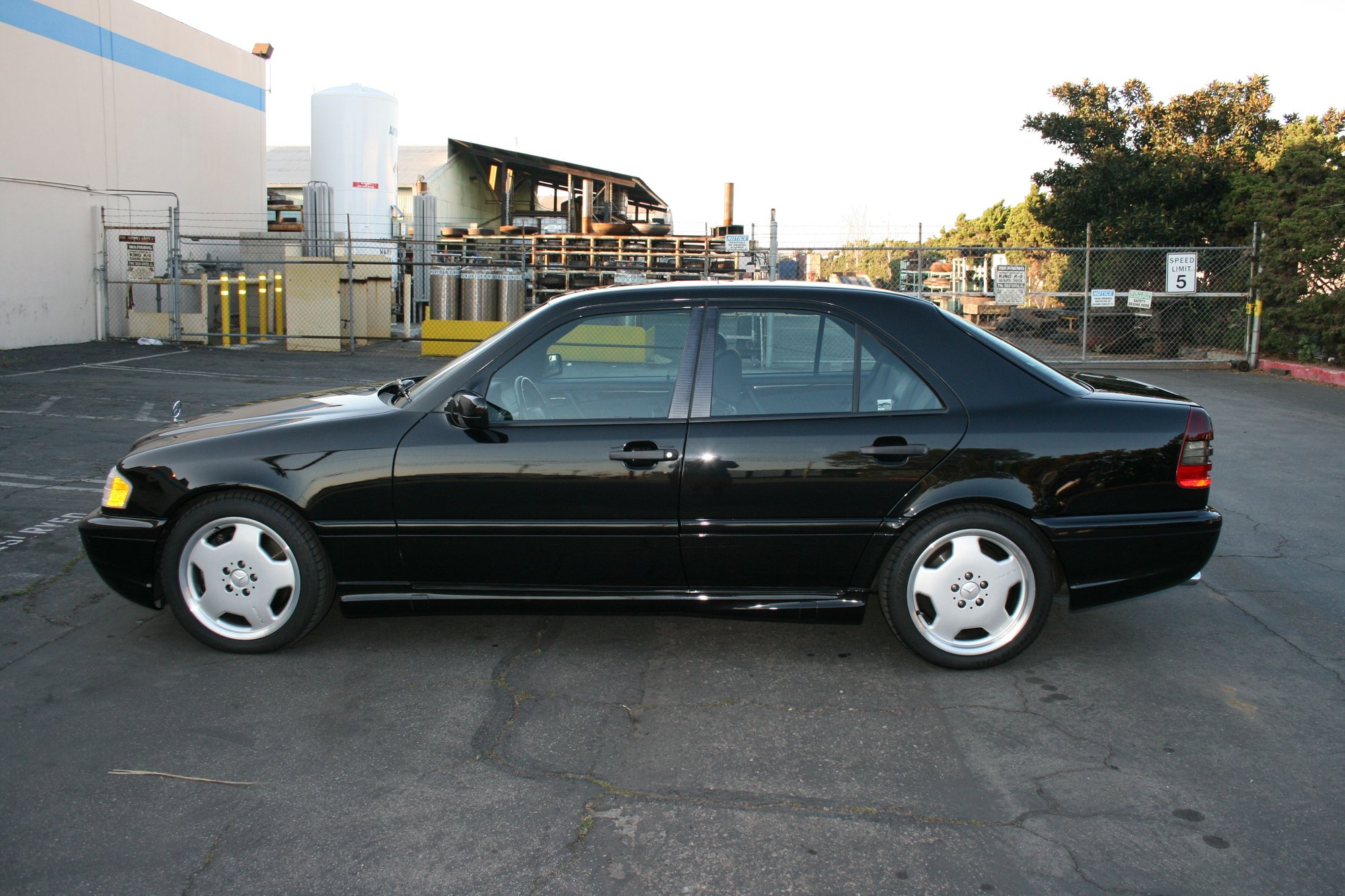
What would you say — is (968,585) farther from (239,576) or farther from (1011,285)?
(1011,285)

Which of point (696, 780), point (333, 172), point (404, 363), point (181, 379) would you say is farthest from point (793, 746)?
point (333, 172)

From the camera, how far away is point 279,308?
2181 centimetres

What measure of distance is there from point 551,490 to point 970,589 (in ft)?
5.62

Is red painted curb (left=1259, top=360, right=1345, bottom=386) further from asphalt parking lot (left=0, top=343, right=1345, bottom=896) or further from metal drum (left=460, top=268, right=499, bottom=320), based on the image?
metal drum (left=460, top=268, right=499, bottom=320)

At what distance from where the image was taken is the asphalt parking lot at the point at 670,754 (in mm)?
2883

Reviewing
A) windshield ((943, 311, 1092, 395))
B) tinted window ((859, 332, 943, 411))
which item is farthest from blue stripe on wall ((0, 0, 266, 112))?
windshield ((943, 311, 1092, 395))

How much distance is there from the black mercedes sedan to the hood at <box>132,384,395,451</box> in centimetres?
8

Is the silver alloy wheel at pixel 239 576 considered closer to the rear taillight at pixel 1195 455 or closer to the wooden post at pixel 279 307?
the rear taillight at pixel 1195 455

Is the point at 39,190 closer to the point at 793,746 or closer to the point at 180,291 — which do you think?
the point at 180,291

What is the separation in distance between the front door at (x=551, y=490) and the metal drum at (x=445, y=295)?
1511cm

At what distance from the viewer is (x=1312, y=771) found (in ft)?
11.3

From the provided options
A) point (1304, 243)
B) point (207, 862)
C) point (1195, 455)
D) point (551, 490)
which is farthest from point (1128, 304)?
point (207, 862)

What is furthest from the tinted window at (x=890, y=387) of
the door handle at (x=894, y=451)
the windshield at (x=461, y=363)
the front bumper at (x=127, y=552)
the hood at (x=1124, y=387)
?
the front bumper at (x=127, y=552)

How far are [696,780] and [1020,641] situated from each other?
162 centimetres
